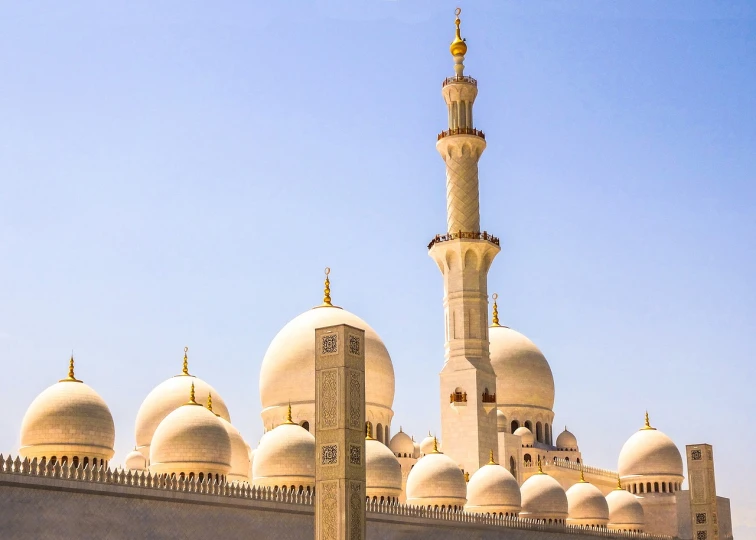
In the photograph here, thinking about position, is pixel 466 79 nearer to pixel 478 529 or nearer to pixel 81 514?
pixel 478 529

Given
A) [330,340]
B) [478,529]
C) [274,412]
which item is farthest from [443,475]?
[330,340]

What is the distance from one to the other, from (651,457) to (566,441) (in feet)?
12.0

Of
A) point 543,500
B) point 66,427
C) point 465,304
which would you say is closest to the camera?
point 66,427

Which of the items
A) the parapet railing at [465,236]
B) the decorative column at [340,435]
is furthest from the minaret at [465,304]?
the decorative column at [340,435]

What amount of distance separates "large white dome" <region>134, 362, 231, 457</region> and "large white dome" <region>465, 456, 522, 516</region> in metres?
8.37

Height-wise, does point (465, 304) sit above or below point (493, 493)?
Answer: above

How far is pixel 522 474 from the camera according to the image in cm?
4253

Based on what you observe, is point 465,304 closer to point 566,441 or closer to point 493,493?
point 493,493

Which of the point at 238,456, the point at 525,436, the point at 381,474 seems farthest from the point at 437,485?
the point at 525,436

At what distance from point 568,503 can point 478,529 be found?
700 cm

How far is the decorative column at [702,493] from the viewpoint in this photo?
40.1 m

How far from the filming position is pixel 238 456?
34312 millimetres

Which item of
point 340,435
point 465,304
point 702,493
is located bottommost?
point 340,435

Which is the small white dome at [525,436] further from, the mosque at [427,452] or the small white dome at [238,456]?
the small white dome at [238,456]
